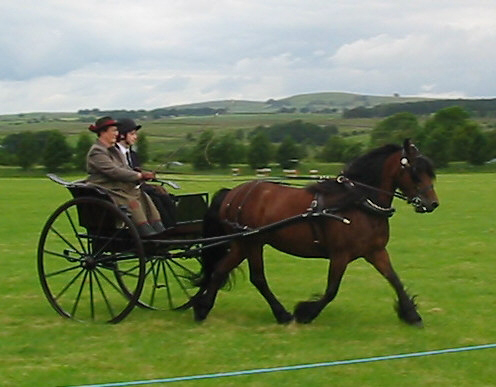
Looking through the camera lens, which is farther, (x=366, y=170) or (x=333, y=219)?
(x=366, y=170)

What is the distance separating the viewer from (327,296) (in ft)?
26.8

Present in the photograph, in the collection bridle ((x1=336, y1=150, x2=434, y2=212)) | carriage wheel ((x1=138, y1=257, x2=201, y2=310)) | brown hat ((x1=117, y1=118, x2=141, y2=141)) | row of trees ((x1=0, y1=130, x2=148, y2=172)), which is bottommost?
row of trees ((x1=0, y1=130, x2=148, y2=172))

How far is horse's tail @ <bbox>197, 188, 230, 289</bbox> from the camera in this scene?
8930 mm

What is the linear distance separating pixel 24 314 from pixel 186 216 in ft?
6.71

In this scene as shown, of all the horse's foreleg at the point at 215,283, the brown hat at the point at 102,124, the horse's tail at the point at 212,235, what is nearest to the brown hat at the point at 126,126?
the brown hat at the point at 102,124

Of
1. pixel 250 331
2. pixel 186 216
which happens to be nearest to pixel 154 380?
pixel 250 331

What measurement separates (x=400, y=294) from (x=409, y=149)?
1408mm

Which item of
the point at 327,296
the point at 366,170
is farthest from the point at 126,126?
the point at 327,296

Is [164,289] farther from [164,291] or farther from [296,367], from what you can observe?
[296,367]

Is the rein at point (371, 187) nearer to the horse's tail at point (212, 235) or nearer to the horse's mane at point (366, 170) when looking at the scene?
the horse's mane at point (366, 170)

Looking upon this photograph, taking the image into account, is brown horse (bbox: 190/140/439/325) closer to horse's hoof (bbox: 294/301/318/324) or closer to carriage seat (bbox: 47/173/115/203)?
horse's hoof (bbox: 294/301/318/324)

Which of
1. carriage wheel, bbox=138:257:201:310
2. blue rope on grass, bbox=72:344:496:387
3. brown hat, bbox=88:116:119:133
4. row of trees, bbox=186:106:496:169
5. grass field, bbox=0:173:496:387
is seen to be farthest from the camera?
row of trees, bbox=186:106:496:169

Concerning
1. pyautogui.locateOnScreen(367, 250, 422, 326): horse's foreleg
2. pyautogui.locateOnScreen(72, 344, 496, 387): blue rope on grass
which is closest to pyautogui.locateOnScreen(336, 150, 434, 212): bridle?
pyautogui.locateOnScreen(367, 250, 422, 326): horse's foreleg

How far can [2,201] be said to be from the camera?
28.4 meters
